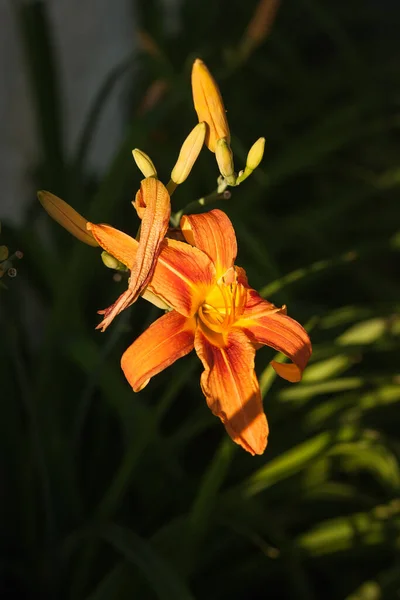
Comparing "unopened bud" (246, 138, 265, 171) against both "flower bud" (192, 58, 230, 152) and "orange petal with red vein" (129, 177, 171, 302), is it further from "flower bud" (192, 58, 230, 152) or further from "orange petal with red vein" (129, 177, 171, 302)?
"orange petal with red vein" (129, 177, 171, 302)

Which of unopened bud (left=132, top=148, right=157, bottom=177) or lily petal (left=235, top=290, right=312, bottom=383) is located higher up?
unopened bud (left=132, top=148, right=157, bottom=177)

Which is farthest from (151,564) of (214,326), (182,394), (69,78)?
(69,78)

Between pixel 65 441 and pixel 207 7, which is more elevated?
pixel 207 7

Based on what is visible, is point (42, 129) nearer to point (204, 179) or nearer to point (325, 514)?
point (204, 179)

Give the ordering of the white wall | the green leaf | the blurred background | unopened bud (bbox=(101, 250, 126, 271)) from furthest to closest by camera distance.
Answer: the white wall < the blurred background < the green leaf < unopened bud (bbox=(101, 250, 126, 271))

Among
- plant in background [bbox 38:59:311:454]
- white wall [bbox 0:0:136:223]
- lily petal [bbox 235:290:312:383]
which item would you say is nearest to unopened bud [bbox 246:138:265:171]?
plant in background [bbox 38:59:311:454]

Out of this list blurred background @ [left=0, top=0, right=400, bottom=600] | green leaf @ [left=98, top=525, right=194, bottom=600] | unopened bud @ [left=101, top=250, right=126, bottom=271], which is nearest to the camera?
unopened bud @ [left=101, top=250, right=126, bottom=271]

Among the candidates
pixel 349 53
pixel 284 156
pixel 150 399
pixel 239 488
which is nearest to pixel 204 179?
pixel 284 156
